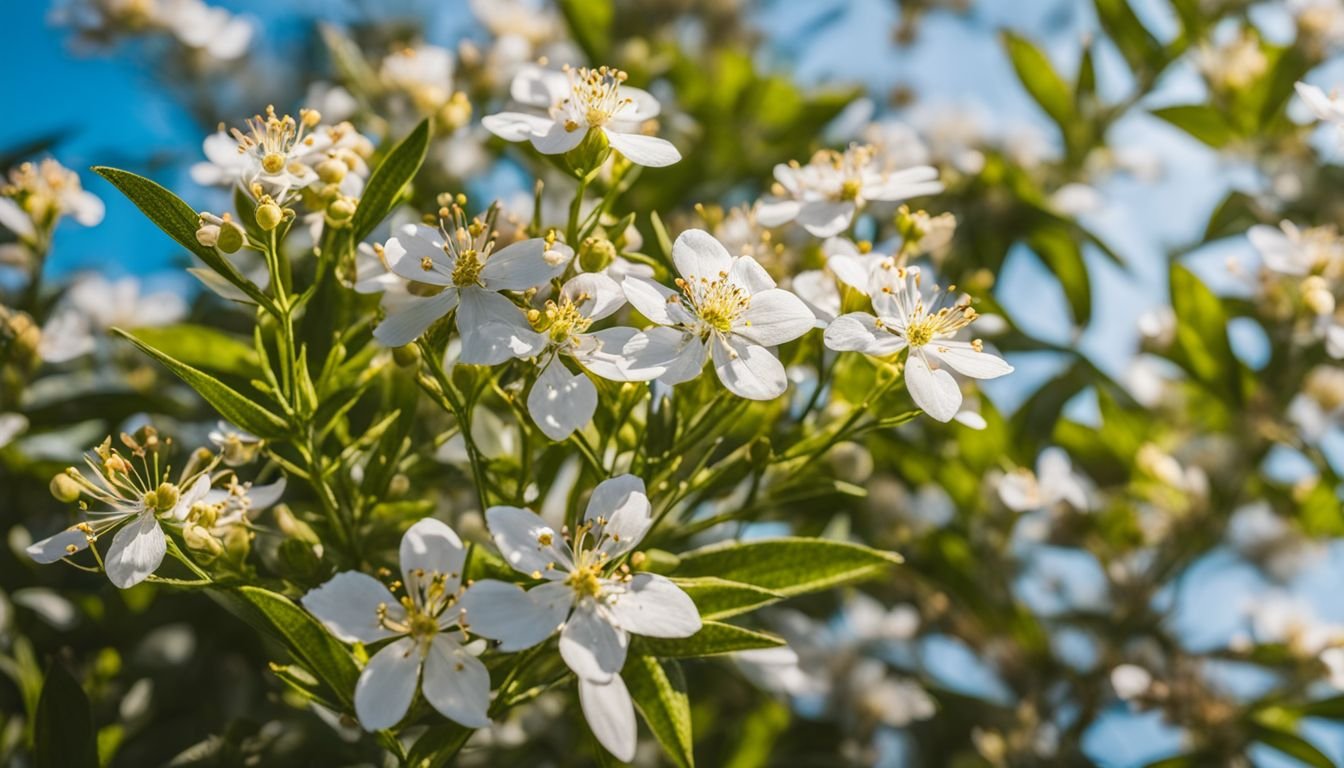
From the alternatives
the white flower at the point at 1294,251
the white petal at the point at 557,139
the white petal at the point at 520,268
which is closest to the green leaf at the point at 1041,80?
the white flower at the point at 1294,251

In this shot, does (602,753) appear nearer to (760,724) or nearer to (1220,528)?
(760,724)

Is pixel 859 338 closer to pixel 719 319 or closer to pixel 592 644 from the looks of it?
pixel 719 319

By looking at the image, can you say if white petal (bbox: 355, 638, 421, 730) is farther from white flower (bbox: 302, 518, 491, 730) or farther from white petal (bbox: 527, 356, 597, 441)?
white petal (bbox: 527, 356, 597, 441)

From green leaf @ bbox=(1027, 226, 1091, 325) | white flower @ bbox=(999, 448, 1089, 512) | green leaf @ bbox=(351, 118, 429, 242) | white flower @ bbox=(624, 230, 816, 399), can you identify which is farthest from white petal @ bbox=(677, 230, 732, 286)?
green leaf @ bbox=(1027, 226, 1091, 325)

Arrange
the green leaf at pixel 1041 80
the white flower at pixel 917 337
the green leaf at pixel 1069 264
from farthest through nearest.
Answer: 1. the green leaf at pixel 1041 80
2. the green leaf at pixel 1069 264
3. the white flower at pixel 917 337

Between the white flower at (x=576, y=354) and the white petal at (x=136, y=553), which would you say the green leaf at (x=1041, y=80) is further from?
the white petal at (x=136, y=553)
